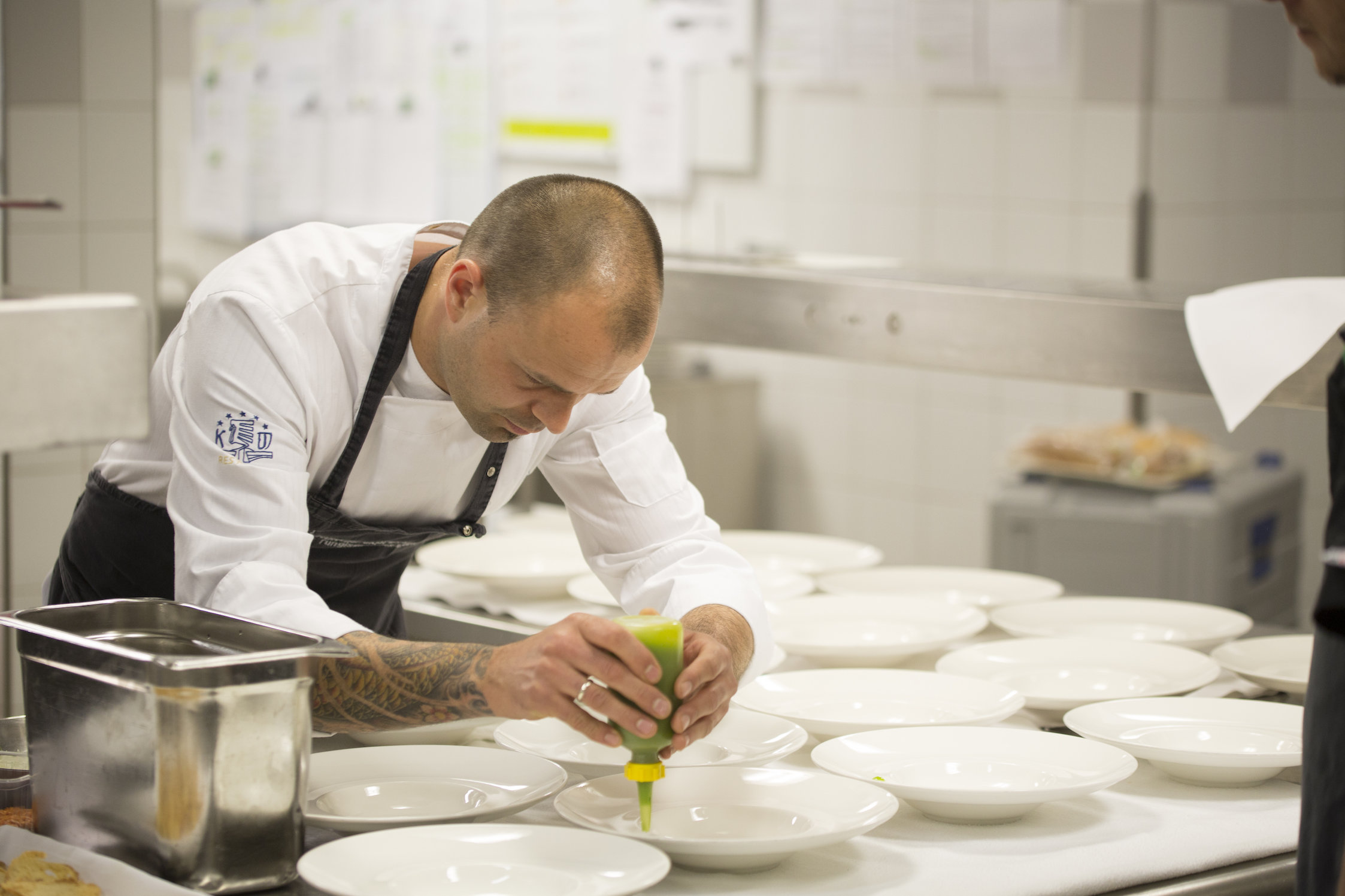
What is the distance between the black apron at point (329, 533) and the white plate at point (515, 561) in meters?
0.46

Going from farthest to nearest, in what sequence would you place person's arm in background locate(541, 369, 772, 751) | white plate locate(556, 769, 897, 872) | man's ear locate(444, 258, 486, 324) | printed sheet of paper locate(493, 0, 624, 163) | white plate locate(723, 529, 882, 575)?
printed sheet of paper locate(493, 0, 624, 163), white plate locate(723, 529, 882, 575), person's arm in background locate(541, 369, 772, 751), man's ear locate(444, 258, 486, 324), white plate locate(556, 769, 897, 872)

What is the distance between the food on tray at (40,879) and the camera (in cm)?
128

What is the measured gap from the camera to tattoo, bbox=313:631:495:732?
1.56 metres

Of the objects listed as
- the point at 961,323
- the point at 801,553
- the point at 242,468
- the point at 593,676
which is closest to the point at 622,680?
the point at 593,676

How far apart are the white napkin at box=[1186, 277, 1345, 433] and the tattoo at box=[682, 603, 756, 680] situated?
60 centimetres

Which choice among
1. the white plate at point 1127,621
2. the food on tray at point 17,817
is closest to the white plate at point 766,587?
→ the white plate at point 1127,621

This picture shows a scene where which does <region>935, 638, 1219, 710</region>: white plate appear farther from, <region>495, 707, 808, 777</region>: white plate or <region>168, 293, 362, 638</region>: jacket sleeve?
<region>168, 293, 362, 638</region>: jacket sleeve

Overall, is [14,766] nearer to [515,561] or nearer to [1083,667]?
[515,561]

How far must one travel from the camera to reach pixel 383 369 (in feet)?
5.92

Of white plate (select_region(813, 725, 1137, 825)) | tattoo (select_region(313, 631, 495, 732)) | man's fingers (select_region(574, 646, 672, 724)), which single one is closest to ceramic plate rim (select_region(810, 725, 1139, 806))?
white plate (select_region(813, 725, 1137, 825))

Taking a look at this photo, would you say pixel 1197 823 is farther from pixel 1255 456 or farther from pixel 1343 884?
pixel 1255 456

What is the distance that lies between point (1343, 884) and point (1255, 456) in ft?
11.3

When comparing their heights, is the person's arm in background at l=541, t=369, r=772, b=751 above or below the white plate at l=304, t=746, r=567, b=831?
above

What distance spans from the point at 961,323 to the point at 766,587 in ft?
1.80
